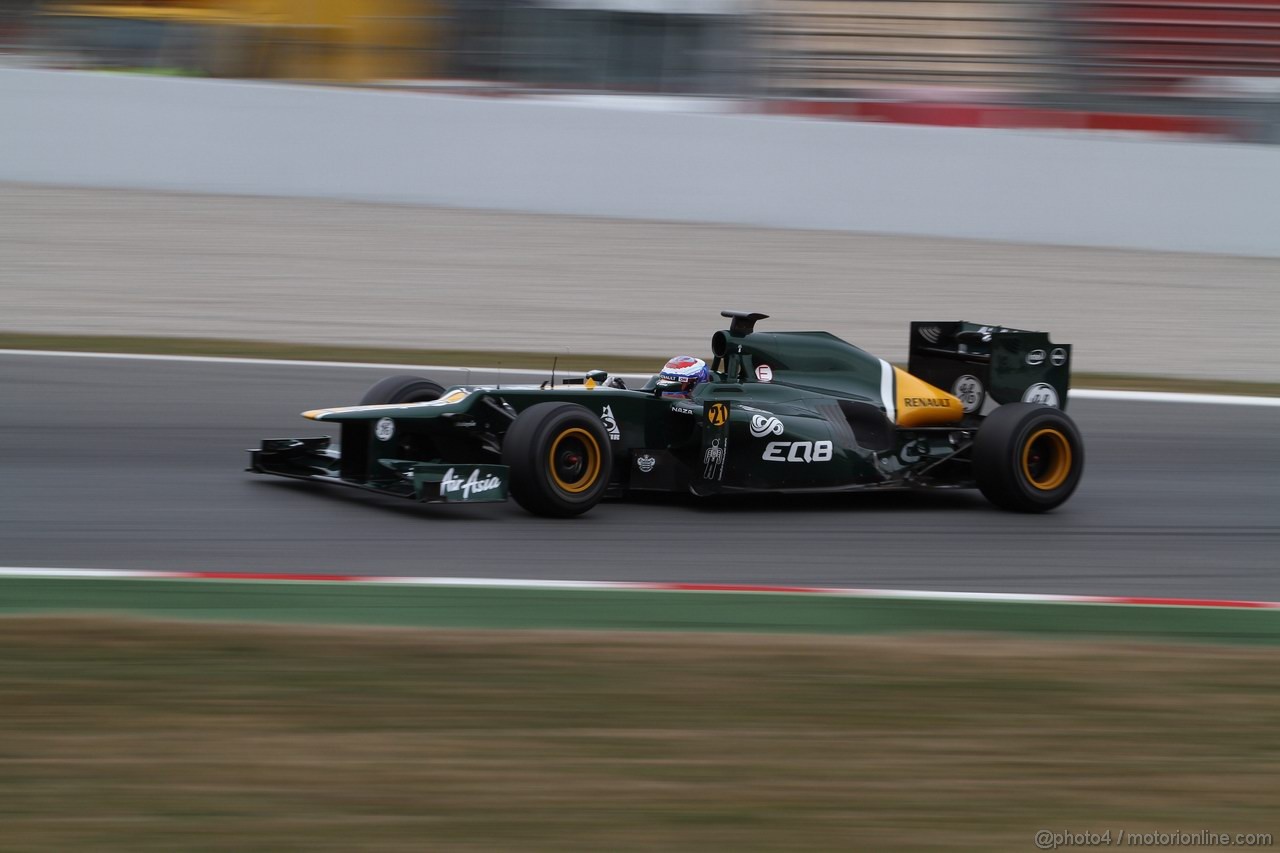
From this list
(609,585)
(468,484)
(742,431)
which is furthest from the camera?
(742,431)

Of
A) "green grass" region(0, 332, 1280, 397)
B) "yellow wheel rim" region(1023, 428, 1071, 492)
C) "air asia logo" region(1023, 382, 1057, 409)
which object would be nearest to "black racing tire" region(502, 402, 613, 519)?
"yellow wheel rim" region(1023, 428, 1071, 492)

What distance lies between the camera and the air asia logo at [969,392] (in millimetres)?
8594

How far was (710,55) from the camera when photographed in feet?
58.0

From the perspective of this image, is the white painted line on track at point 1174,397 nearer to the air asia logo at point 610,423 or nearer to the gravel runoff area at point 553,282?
the gravel runoff area at point 553,282

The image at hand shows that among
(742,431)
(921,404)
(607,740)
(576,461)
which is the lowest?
(607,740)

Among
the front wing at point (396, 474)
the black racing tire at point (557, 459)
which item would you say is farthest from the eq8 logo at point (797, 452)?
the front wing at point (396, 474)

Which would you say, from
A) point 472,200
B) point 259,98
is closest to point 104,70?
point 259,98

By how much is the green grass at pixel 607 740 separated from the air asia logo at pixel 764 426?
217 centimetres

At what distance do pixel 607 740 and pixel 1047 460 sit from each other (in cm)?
447

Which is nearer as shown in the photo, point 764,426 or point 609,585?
point 609,585

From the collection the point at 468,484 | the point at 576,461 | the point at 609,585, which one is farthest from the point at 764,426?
the point at 609,585

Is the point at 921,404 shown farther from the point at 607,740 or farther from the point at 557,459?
the point at 607,740

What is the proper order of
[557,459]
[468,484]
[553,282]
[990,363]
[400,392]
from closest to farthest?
[468,484] < [557,459] < [400,392] < [990,363] < [553,282]

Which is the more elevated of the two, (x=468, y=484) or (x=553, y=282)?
(x=553, y=282)
